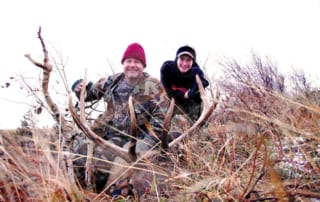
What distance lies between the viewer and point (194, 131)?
3512mm

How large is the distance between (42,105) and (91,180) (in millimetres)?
636

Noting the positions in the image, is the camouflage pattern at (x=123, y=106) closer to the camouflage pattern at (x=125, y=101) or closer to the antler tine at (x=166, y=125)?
the camouflage pattern at (x=125, y=101)

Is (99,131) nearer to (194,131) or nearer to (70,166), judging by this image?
(194,131)

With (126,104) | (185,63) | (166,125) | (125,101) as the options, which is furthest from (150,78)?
(166,125)

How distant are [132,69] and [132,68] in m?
0.01

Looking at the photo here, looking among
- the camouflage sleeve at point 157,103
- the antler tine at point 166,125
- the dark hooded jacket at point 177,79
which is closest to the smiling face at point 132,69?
the camouflage sleeve at point 157,103

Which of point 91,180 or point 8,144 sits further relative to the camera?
point 91,180

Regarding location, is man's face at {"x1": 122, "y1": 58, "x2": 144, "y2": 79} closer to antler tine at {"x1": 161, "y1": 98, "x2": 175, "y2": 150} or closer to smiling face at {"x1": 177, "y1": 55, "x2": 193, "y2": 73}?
smiling face at {"x1": 177, "y1": 55, "x2": 193, "y2": 73}

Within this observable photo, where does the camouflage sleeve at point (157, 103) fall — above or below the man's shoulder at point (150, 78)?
below

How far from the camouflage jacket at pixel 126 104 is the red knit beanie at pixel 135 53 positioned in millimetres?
219

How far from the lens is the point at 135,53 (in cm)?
503

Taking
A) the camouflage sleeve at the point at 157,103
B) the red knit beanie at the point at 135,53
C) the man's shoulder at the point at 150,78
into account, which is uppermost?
the red knit beanie at the point at 135,53

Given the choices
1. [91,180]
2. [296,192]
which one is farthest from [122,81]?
[296,192]

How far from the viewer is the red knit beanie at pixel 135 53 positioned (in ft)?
16.5
